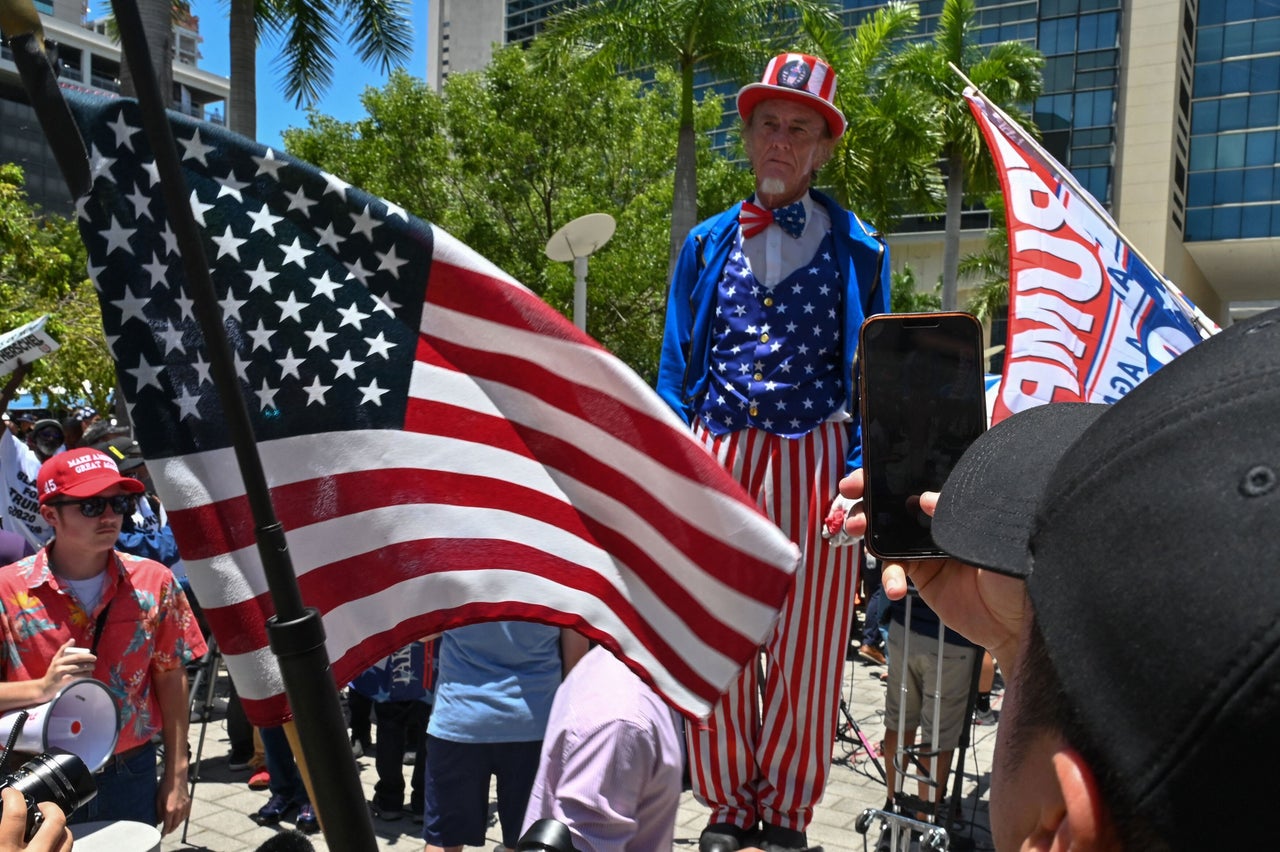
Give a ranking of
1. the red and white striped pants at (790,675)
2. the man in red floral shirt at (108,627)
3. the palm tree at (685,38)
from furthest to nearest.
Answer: the palm tree at (685,38), the man in red floral shirt at (108,627), the red and white striped pants at (790,675)

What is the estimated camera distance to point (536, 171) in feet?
84.4

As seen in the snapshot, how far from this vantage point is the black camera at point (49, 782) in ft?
7.00

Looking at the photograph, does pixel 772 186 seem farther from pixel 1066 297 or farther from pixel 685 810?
pixel 685 810

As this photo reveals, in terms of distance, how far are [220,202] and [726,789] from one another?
228 cm

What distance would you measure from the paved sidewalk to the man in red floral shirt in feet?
4.11

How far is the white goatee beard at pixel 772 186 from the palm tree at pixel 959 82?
22285mm

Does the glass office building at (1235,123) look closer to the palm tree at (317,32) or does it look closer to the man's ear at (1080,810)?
the palm tree at (317,32)

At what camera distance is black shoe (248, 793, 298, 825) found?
6.02m

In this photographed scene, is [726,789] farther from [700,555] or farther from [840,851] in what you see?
[840,851]

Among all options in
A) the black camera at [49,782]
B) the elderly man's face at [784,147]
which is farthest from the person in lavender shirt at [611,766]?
the elderly man's face at [784,147]

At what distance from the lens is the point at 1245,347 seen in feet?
2.31

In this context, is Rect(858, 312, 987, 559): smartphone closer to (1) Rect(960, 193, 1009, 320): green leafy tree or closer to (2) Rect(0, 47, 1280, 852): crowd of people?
(2) Rect(0, 47, 1280, 852): crowd of people

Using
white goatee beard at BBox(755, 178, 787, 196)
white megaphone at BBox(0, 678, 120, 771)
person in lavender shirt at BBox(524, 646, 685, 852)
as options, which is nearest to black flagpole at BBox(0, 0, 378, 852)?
person in lavender shirt at BBox(524, 646, 685, 852)

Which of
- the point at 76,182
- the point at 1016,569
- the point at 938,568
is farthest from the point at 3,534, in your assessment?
the point at 1016,569
